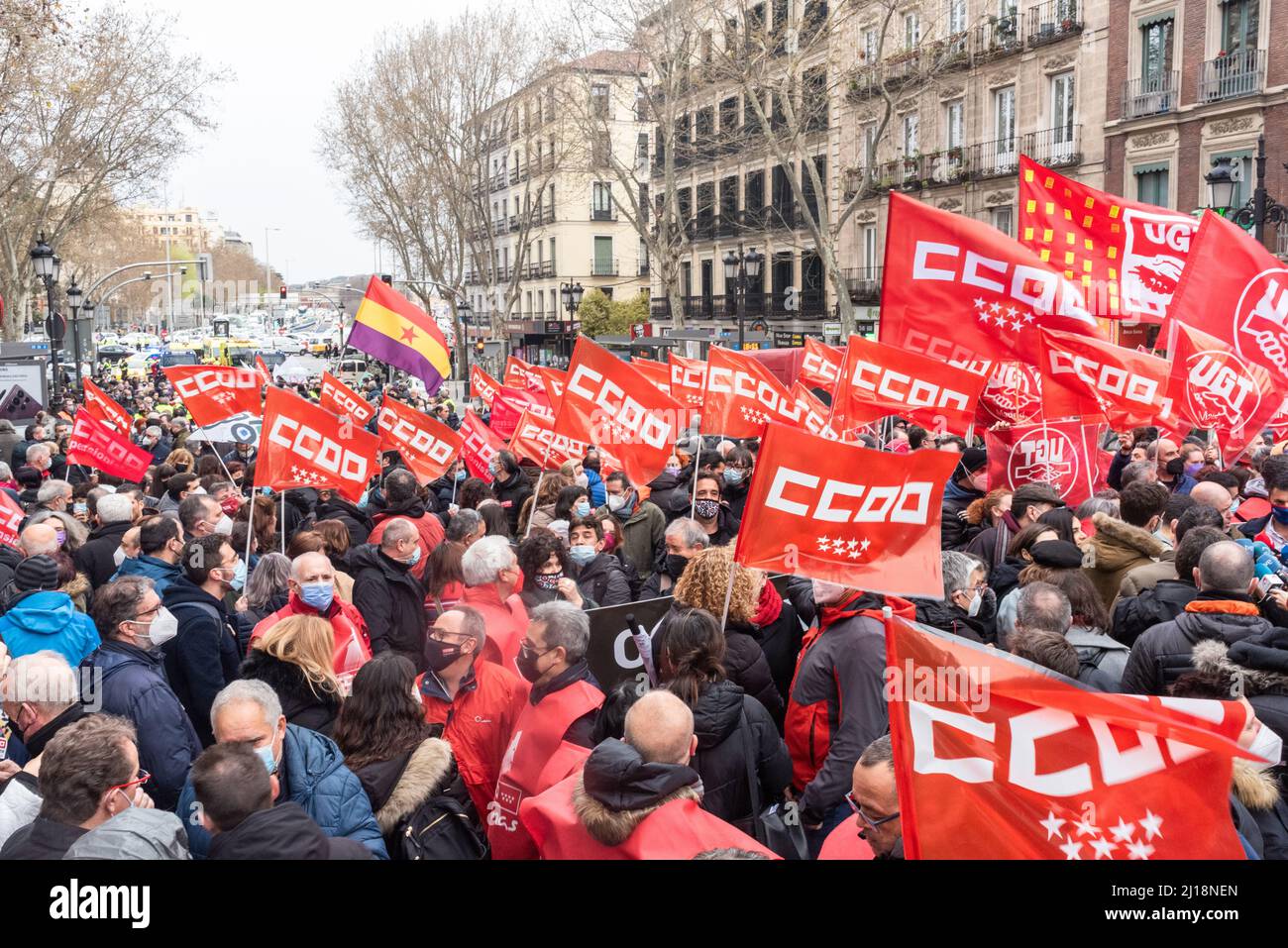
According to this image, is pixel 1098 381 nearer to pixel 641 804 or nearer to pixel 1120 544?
pixel 1120 544

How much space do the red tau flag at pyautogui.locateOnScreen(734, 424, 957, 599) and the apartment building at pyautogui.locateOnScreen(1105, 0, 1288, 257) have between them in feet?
72.8

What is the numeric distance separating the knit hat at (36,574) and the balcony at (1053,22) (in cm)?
2750

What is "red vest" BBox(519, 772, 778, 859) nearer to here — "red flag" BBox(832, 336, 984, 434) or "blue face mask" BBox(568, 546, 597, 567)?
"blue face mask" BBox(568, 546, 597, 567)

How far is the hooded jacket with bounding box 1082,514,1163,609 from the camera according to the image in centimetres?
575

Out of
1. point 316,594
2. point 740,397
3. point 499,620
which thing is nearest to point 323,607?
point 316,594

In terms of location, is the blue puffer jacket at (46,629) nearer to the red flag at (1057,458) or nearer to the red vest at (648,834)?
the red vest at (648,834)

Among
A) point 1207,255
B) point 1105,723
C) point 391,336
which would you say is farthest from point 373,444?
point 1105,723

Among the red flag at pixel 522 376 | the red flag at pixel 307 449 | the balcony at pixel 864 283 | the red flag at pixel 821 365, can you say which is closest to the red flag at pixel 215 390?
the red flag at pixel 522 376

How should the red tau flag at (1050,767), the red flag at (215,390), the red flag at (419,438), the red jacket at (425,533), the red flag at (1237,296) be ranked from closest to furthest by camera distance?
the red tau flag at (1050,767)
the red jacket at (425,533)
the red flag at (1237,296)
the red flag at (419,438)
the red flag at (215,390)

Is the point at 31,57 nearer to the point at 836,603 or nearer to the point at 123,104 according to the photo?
the point at 123,104

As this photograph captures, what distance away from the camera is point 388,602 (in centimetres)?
627

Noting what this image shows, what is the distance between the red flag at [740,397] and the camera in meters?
10.4

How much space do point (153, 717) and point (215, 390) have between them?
817 cm

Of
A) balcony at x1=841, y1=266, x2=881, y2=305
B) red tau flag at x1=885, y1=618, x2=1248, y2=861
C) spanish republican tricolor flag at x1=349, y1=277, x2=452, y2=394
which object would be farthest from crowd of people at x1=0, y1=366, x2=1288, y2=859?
balcony at x1=841, y1=266, x2=881, y2=305
